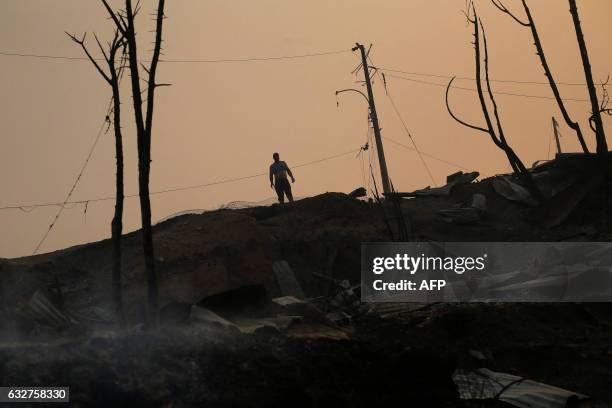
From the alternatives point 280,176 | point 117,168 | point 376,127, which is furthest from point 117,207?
point 376,127

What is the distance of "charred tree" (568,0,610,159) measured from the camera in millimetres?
19328

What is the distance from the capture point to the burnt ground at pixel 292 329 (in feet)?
29.6

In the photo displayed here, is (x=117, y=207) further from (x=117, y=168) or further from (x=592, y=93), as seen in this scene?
(x=592, y=93)

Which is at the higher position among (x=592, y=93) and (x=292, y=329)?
(x=592, y=93)

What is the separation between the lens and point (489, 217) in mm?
20656

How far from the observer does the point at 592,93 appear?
19797 millimetres

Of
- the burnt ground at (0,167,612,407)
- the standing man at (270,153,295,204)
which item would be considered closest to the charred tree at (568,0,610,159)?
the burnt ground at (0,167,612,407)

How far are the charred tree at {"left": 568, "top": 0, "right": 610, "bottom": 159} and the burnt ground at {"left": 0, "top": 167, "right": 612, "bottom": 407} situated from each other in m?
1.11

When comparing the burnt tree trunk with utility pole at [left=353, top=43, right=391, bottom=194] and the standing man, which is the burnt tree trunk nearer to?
the standing man

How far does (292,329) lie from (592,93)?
38.9 feet

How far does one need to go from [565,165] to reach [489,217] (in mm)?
2174

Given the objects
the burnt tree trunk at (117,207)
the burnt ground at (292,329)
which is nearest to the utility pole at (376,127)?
the burnt ground at (292,329)

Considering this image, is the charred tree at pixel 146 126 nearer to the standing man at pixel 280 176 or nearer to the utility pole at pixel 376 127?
the standing man at pixel 280 176

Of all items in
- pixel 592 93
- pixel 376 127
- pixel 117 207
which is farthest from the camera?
pixel 376 127
